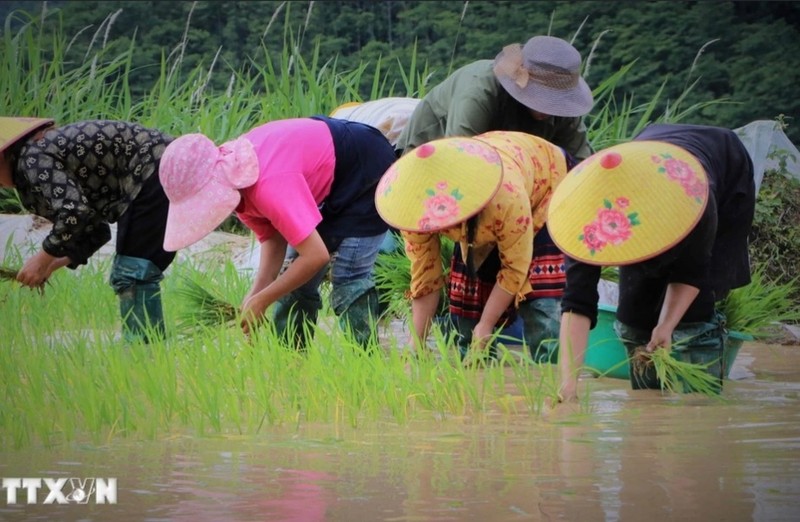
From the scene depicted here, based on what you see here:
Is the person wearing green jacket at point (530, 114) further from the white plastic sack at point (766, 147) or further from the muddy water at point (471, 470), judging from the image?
the white plastic sack at point (766, 147)

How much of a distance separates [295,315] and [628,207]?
1.48m

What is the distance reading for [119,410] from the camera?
134 inches

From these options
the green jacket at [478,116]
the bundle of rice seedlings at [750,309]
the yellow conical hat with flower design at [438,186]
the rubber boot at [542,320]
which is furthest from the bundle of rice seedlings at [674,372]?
the green jacket at [478,116]

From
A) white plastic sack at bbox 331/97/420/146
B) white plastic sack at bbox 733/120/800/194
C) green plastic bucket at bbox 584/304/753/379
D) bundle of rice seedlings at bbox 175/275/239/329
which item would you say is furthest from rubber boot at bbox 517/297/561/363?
white plastic sack at bbox 733/120/800/194

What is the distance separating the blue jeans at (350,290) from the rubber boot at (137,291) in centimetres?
45

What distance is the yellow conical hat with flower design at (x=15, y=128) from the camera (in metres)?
4.29

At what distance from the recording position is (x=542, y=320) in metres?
4.42

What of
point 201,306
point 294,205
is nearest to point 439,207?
point 294,205

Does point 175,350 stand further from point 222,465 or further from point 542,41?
point 542,41

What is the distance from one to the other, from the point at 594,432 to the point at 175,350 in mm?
1313

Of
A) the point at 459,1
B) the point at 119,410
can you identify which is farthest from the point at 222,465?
the point at 459,1

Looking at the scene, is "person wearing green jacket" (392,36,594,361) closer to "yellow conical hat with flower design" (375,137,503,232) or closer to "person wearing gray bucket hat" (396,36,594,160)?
"person wearing gray bucket hat" (396,36,594,160)

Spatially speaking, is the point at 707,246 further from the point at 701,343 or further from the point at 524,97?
the point at 524,97

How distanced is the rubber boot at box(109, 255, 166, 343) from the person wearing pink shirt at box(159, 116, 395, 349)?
42 cm
